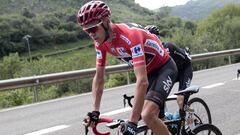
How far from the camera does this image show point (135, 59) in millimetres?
3455

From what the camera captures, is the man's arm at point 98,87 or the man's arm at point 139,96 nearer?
the man's arm at point 139,96

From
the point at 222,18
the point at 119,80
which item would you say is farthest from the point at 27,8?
the point at 119,80

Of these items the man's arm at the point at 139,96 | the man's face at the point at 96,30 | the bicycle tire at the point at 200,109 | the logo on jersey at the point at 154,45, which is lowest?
the bicycle tire at the point at 200,109

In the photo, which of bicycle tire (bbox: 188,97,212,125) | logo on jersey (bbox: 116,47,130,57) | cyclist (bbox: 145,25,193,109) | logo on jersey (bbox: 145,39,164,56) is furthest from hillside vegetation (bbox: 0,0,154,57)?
logo on jersey (bbox: 116,47,130,57)

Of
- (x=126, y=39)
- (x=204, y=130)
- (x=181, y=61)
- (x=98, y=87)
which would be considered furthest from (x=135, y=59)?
(x=181, y=61)

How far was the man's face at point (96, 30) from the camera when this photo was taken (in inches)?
129

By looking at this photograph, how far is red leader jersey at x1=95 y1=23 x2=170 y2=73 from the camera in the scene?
3.49 m

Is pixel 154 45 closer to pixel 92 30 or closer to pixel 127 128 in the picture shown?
pixel 92 30

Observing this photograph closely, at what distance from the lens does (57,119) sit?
8.12m

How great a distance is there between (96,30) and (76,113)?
5.56m

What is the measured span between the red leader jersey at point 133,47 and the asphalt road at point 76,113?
286cm

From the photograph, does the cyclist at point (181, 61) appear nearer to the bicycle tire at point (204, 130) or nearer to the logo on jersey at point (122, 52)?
the bicycle tire at point (204, 130)

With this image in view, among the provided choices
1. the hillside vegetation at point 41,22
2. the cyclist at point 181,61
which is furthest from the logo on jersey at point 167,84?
the hillside vegetation at point 41,22

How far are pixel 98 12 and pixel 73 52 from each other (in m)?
117
